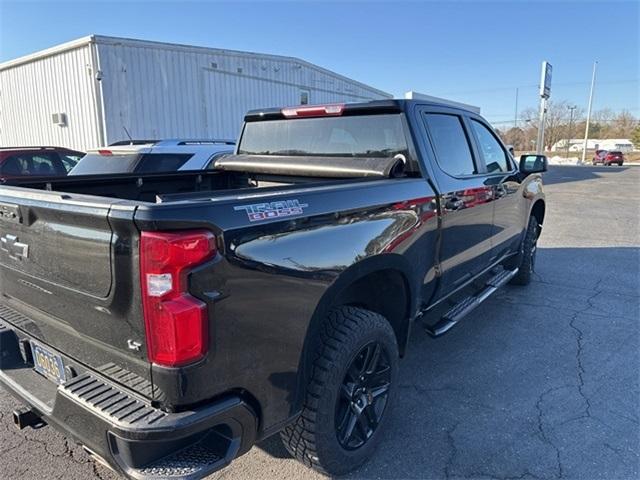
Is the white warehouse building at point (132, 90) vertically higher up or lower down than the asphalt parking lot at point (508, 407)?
higher up

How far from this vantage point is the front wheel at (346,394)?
2281mm

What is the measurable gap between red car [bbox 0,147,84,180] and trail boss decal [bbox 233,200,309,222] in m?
9.04

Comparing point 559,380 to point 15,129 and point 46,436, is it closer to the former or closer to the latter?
point 46,436

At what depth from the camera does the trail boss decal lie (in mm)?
1846

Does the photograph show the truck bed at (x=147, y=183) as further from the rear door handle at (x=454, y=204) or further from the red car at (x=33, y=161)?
the red car at (x=33, y=161)

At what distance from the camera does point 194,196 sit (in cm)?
207

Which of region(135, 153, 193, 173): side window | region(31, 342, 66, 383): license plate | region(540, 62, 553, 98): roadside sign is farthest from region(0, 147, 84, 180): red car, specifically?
region(540, 62, 553, 98): roadside sign

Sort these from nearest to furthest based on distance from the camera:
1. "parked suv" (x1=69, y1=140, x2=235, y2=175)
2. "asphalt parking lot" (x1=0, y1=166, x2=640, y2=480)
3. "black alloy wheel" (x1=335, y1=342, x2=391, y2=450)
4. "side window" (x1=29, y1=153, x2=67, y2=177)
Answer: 1. "black alloy wheel" (x1=335, y1=342, x2=391, y2=450)
2. "asphalt parking lot" (x1=0, y1=166, x2=640, y2=480)
3. "parked suv" (x1=69, y1=140, x2=235, y2=175)
4. "side window" (x1=29, y1=153, x2=67, y2=177)

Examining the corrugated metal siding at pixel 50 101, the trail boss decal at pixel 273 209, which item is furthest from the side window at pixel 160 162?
the corrugated metal siding at pixel 50 101

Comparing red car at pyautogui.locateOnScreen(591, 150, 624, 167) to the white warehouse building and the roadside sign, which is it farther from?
the white warehouse building

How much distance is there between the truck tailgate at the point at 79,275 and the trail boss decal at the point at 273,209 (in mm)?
434

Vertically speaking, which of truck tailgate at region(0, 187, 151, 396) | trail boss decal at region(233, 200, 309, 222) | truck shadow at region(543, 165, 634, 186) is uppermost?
trail boss decal at region(233, 200, 309, 222)

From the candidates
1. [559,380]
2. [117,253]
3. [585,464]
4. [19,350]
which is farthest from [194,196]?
[559,380]

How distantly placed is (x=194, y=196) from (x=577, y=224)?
10.8m
